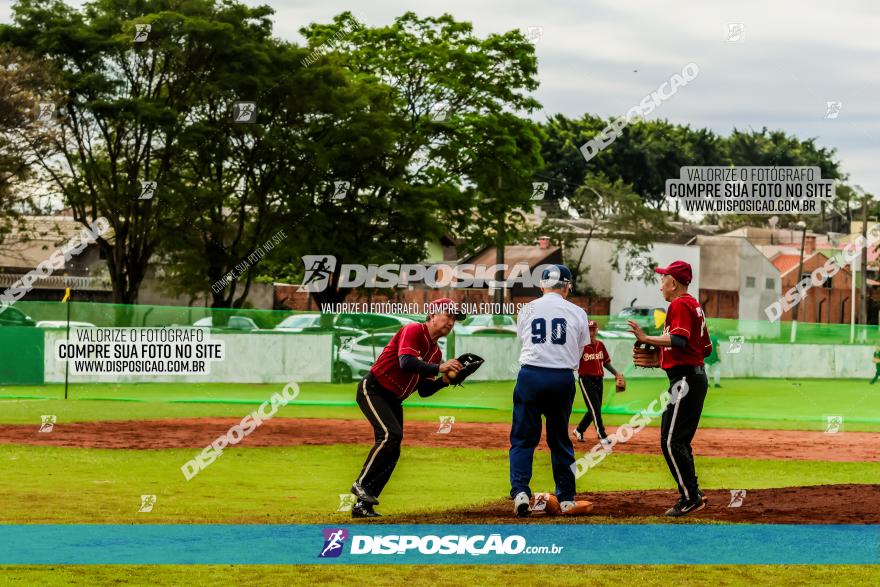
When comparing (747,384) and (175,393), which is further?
(747,384)

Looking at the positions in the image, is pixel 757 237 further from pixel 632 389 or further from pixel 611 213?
pixel 632 389

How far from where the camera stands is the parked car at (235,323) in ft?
94.6

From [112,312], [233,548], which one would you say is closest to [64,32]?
[112,312]

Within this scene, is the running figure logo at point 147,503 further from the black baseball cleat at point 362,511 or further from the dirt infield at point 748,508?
the dirt infield at point 748,508

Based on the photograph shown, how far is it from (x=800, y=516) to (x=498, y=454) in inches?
318

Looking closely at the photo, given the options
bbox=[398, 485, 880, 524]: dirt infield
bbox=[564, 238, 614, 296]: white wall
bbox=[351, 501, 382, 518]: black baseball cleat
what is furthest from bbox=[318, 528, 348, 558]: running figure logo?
bbox=[564, 238, 614, 296]: white wall

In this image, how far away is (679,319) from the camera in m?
10.1

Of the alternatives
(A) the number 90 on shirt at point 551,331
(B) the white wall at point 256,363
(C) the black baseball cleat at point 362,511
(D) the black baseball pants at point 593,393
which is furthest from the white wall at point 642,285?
(C) the black baseball cleat at point 362,511

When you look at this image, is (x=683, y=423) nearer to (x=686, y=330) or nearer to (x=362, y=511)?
(x=686, y=330)

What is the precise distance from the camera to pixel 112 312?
2769 centimetres

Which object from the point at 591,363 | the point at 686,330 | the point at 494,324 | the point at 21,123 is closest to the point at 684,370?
the point at 686,330

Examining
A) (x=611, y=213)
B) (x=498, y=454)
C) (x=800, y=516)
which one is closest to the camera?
(x=800, y=516)

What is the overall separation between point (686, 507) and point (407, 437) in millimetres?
10959

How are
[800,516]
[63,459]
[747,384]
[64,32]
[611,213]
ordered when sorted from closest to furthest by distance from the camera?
1. [800,516]
2. [63,459]
3. [747,384]
4. [64,32]
5. [611,213]
